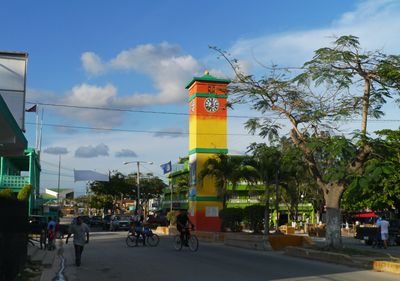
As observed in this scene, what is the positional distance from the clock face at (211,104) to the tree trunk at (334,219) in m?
24.1

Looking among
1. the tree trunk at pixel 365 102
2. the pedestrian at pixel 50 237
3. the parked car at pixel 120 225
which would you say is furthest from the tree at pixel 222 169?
the parked car at pixel 120 225

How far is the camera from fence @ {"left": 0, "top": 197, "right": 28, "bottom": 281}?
10.0 meters

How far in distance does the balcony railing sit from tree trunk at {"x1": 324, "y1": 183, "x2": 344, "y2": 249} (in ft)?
94.0

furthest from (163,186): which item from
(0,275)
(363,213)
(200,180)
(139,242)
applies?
(0,275)

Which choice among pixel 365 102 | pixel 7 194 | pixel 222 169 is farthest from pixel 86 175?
pixel 365 102

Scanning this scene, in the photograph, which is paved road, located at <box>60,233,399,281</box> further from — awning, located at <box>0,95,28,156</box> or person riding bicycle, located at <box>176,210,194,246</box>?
awning, located at <box>0,95,28,156</box>

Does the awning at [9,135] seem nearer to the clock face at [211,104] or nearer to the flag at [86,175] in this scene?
the clock face at [211,104]

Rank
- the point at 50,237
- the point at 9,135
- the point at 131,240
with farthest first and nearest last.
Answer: the point at 131,240, the point at 50,237, the point at 9,135

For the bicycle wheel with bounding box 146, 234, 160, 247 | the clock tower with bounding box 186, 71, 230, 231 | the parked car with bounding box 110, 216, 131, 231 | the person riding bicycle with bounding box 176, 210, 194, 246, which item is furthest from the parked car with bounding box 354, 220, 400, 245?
the parked car with bounding box 110, 216, 131, 231

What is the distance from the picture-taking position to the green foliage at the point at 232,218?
36625 mm

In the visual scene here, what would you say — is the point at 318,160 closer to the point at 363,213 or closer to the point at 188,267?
the point at 188,267

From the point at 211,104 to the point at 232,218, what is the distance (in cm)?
1188

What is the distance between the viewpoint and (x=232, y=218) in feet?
122

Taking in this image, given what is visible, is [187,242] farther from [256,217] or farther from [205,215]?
[205,215]
